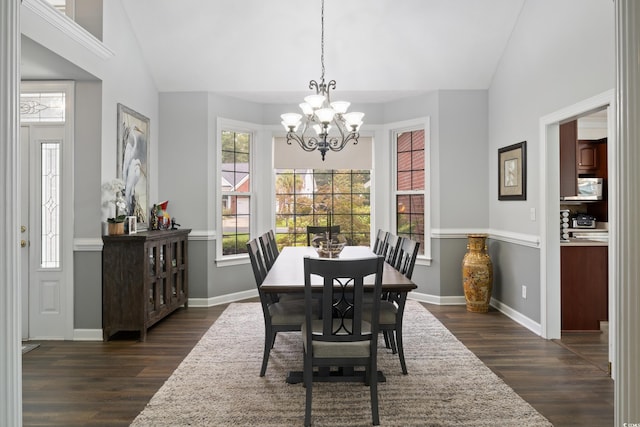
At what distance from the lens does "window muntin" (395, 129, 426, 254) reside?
571cm

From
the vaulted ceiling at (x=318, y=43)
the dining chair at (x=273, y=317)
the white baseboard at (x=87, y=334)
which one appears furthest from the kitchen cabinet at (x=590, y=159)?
the white baseboard at (x=87, y=334)

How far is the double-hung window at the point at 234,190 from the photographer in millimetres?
5637

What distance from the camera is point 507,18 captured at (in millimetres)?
4648

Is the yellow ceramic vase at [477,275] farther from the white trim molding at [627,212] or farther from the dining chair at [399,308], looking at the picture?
the white trim molding at [627,212]

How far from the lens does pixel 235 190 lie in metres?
5.80

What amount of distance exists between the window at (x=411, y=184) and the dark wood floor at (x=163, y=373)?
157cm

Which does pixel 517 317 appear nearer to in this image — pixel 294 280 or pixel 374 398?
pixel 374 398

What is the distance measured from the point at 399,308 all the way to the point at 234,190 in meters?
3.37

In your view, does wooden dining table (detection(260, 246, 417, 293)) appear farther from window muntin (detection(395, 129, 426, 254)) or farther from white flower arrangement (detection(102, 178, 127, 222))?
window muntin (detection(395, 129, 426, 254))

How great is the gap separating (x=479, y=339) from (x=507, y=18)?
11.0 feet

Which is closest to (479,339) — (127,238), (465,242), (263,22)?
(465,242)

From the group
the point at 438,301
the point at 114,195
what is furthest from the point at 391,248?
the point at 114,195

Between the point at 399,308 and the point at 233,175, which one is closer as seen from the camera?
the point at 399,308

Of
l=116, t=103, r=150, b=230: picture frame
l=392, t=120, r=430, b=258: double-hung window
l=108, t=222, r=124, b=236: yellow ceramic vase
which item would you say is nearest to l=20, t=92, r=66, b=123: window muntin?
l=116, t=103, r=150, b=230: picture frame
